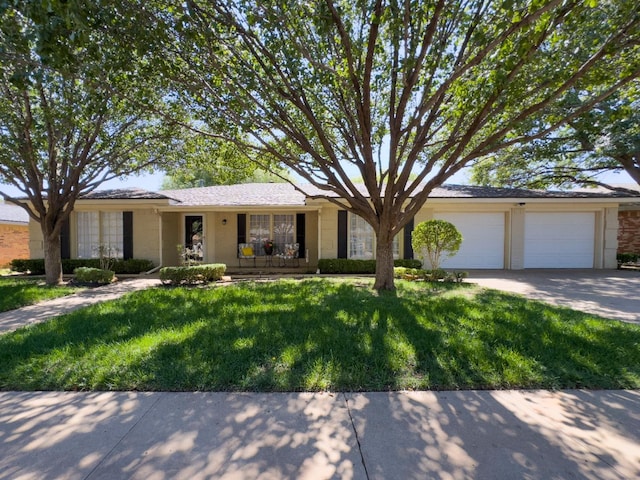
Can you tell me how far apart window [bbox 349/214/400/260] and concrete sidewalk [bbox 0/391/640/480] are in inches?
376

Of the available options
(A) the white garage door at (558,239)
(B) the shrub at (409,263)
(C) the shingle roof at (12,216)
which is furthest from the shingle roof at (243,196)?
(C) the shingle roof at (12,216)

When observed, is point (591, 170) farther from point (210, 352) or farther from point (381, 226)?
point (210, 352)

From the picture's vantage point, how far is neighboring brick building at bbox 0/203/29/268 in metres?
17.9

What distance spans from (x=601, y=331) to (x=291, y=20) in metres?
6.90

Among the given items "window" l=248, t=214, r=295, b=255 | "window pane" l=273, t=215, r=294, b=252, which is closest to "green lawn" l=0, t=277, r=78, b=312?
"window" l=248, t=214, r=295, b=255

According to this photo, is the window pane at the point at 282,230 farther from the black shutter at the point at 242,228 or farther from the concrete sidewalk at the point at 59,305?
the concrete sidewalk at the point at 59,305

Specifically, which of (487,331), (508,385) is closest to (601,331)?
(487,331)

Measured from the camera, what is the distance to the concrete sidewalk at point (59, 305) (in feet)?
18.8

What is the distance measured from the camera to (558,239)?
13141 mm

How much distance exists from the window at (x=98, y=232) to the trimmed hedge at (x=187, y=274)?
15.5 ft

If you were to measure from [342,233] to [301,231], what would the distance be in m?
1.93

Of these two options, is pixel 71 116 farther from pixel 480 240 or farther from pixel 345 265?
pixel 480 240

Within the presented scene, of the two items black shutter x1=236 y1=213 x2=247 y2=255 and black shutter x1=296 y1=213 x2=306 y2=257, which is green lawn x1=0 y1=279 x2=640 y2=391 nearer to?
black shutter x1=296 y1=213 x2=306 y2=257

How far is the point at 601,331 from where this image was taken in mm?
4762
